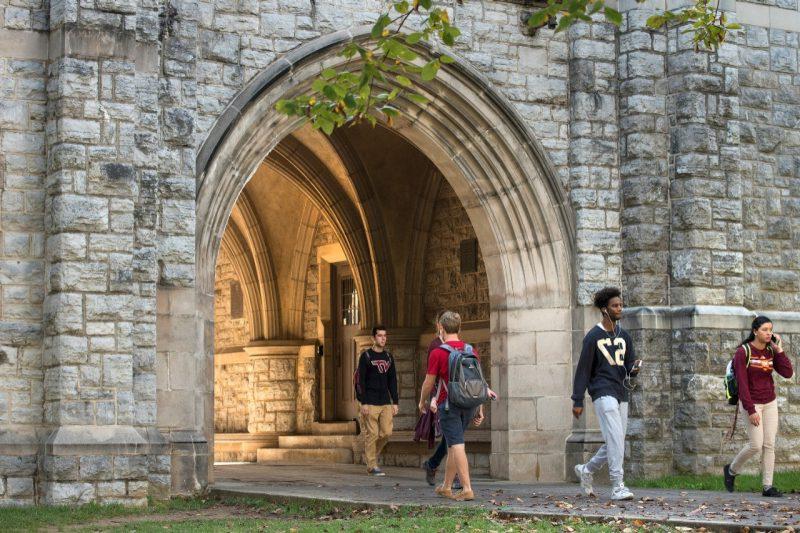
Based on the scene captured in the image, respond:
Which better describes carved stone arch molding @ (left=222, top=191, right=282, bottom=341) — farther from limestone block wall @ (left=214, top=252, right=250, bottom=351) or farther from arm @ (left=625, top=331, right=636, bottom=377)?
arm @ (left=625, top=331, right=636, bottom=377)

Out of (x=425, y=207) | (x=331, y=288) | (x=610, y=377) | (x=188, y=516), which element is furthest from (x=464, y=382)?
(x=331, y=288)

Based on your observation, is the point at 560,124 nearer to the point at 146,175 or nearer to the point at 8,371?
the point at 146,175

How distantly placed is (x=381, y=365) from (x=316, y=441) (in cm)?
600

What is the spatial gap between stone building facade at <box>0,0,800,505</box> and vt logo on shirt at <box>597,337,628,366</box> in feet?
11.5

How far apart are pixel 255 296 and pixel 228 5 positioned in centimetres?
917

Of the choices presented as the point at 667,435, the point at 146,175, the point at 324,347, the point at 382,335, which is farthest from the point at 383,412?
the point at 324,347

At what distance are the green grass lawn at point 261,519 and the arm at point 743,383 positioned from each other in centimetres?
284

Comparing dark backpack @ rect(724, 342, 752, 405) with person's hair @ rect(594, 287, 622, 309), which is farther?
dark backpack @ rect(724, 342, 752, 405)

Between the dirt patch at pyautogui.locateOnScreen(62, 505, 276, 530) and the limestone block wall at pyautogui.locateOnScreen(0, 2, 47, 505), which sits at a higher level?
the limestone block wall at pyautogui.locateOnScreen(0, 2, 47, 505)

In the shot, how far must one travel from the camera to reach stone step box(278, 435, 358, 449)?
65.7ft

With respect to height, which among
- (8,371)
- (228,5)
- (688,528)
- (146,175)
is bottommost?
(688,528)

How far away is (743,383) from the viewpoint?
11.7 meters

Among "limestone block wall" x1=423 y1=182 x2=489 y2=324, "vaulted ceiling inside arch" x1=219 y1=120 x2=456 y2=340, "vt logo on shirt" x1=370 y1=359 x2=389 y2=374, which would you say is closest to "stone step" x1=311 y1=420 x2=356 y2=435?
"vaulted ceiling inside arch" x1=219 y1=120 x2=456 y2=340

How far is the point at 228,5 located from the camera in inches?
526
